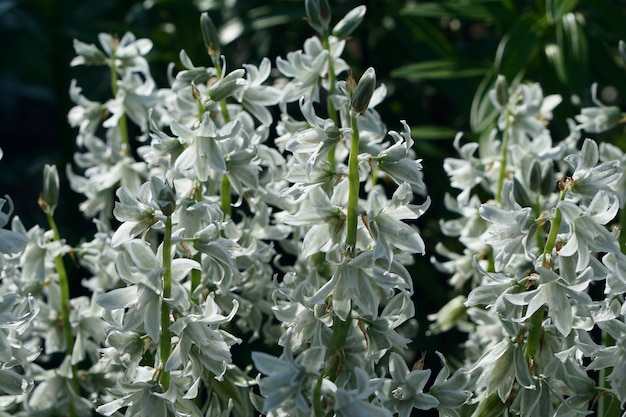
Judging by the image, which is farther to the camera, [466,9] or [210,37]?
[466,9]

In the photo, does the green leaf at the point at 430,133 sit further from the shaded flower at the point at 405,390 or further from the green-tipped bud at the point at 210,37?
the shaded flower at the point at 405,390

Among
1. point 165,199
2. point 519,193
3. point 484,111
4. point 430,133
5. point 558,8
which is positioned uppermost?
point 165,199

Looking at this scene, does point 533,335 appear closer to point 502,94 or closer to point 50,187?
point 502,94

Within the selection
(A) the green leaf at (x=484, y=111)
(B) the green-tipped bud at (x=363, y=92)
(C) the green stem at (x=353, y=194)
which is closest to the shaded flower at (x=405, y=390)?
(C) the green stem at (x=353, y=194)

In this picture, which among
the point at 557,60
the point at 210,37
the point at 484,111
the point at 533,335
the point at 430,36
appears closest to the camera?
the point at 533,335

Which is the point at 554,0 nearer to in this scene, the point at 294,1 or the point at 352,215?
the point at 294,1

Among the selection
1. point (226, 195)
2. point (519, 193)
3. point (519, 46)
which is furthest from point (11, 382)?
point (519, 46)

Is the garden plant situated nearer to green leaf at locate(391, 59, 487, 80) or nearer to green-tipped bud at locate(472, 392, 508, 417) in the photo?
green-tipped bud at locate(472, 392, 508, 417)
